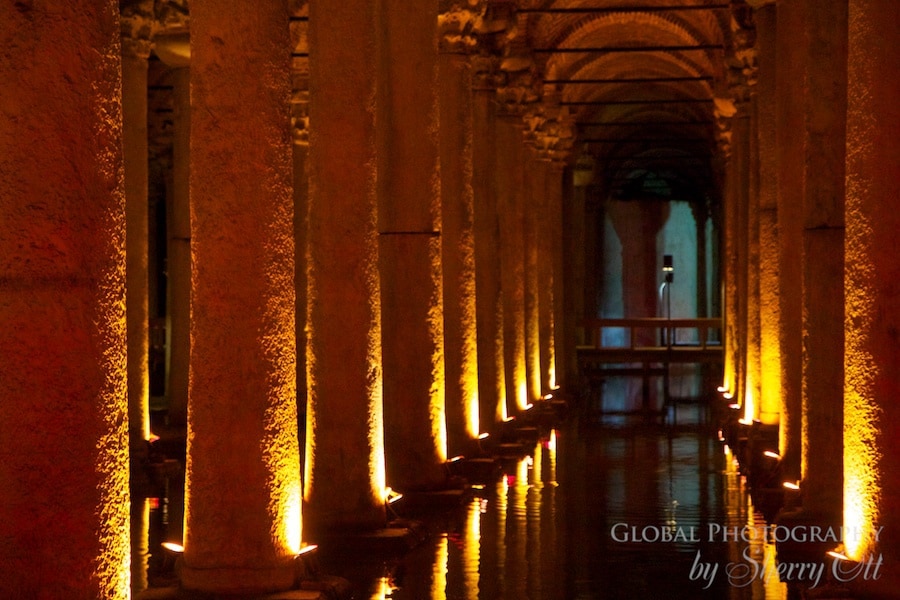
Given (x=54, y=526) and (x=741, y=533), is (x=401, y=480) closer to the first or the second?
(x=741, y=533)

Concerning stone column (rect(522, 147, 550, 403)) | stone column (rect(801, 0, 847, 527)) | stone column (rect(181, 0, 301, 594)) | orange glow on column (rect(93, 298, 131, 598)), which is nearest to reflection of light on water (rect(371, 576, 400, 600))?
stone column (rect(181, 0, 301, 594))

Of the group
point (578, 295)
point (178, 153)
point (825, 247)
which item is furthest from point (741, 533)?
point (578, 295)

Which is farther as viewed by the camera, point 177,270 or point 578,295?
point 578,295

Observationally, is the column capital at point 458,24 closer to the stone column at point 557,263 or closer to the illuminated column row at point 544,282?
the illuminated column row at point 544,282

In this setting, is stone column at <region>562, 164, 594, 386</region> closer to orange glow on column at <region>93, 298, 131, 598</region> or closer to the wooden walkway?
the wooden walkway

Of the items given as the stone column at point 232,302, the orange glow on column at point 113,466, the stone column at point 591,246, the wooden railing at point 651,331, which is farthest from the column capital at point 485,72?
the stone column at point 591,246

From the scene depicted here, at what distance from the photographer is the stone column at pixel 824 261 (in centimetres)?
889

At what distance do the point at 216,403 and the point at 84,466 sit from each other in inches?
91.7

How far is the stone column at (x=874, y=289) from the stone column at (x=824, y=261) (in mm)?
2103

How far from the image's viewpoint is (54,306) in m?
4.40

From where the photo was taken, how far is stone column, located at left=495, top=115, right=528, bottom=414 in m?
18.7

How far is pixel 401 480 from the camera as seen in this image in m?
11.6

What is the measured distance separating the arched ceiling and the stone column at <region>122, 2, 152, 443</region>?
16.1 feet

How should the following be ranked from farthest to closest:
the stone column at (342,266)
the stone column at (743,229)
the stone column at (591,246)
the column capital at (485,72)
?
1. the stone column at (591,246)
2. the stone column at (743,229)
3. the column capital at (485,72)
4. the stone column at (342,266)
